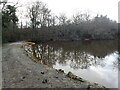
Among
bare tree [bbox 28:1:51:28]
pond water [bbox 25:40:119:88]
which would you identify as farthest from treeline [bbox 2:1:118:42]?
pond water [bbox 25:40:119:88]

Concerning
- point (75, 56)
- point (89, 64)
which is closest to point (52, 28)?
point (75, 56)

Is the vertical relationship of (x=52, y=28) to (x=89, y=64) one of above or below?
above

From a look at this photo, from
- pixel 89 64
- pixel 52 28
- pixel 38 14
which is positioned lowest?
pixel 89 64

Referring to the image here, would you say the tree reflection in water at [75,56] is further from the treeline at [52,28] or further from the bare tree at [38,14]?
the bare tree at [38,14]

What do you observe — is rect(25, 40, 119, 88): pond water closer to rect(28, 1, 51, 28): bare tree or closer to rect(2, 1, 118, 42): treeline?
rect(2, 1, 118, 42): treeline

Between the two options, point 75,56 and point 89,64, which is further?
point 75,56

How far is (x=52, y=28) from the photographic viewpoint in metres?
36.8

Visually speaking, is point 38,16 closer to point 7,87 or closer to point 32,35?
point 32,35

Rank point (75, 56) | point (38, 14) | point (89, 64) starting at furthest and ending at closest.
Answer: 1. point (38, 14)
2. point (75, 56)
3. point (89, 64)

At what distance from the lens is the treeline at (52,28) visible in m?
31.8

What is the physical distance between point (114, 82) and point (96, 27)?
36354 millimetres

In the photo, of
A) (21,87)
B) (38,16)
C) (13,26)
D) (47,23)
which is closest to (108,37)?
(47,23)

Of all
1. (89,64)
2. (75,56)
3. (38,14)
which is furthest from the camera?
(38,14)

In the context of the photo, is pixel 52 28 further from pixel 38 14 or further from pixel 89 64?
pixel 89 64
